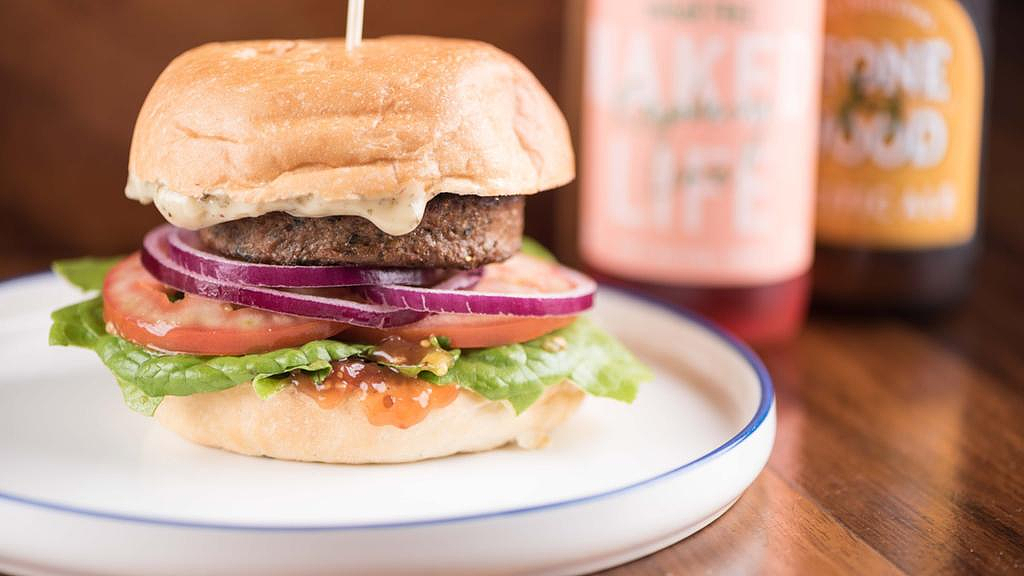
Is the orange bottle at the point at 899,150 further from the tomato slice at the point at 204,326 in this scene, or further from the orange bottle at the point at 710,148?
the tomato slice at the point at 204,326

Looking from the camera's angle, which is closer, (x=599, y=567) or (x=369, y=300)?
(x=599, y=567)

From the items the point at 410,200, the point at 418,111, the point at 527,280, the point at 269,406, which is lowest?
the point at 269,406

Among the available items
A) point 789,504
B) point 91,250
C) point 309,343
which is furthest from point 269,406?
point 91,250

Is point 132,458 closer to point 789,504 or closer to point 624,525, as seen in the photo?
point 624,525

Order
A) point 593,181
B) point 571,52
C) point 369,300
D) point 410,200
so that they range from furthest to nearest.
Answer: point 571,52
point 593,181
point 369,300
point 410,200

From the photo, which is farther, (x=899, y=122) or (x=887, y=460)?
(x=899, y=122)

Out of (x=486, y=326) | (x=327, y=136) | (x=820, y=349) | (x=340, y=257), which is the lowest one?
(x=820, y=349)

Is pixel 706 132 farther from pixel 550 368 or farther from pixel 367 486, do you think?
pixel 367 486

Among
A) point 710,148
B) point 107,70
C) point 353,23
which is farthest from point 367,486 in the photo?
point 107,70

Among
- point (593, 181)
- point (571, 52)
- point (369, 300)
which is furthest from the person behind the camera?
point (571, 52)
